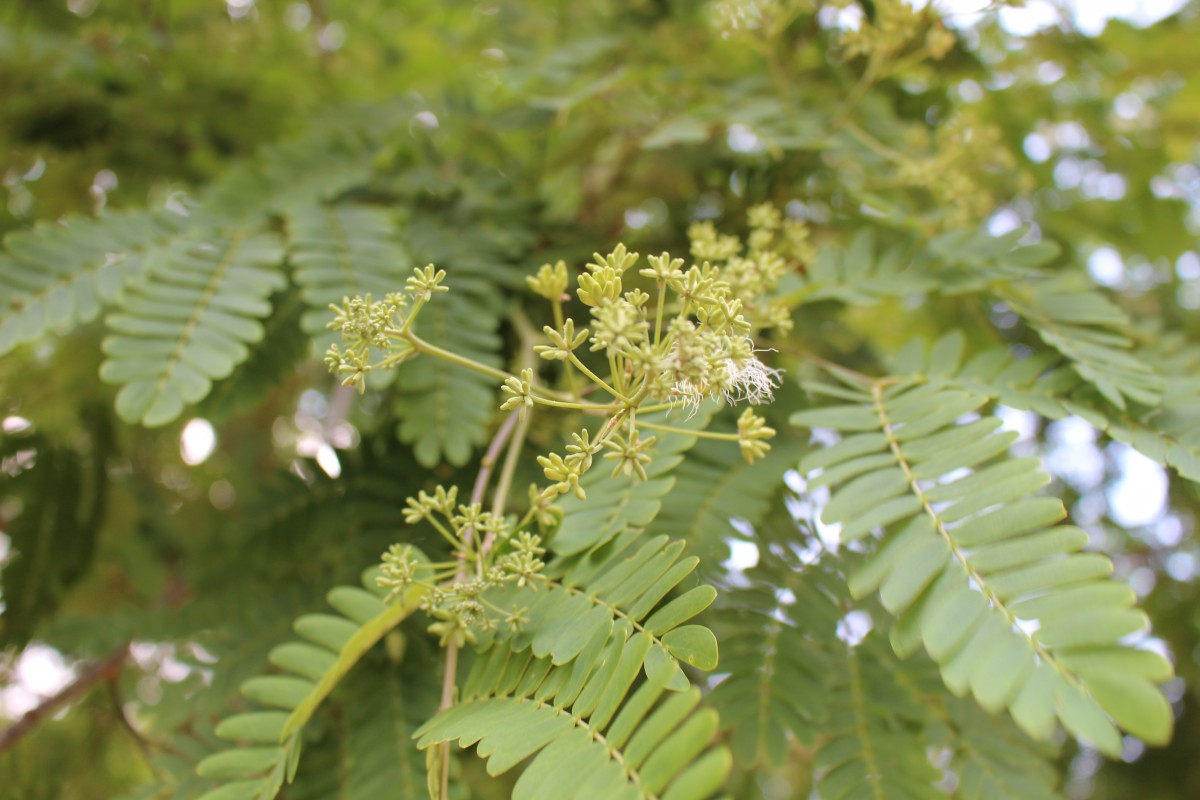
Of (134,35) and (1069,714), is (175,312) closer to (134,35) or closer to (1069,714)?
(134,35)

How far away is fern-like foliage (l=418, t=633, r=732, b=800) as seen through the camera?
2.04 feet

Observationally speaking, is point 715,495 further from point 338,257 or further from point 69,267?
point 69,267

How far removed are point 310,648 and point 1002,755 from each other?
3.30 ft

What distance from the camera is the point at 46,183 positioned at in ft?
6.52

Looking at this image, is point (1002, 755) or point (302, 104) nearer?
point (1002, 755)

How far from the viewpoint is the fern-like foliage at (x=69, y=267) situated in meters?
1.22

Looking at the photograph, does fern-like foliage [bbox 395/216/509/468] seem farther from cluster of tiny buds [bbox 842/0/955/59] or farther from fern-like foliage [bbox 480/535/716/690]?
cluster of tiny buds [bbox 842/0/955/59]

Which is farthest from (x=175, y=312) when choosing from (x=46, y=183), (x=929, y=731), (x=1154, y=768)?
(x=1154, y=768)

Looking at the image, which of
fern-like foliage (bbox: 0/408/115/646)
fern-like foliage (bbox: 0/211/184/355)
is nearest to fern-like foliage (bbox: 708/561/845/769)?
fern-like foliage (bbox: 0/211/184/355)

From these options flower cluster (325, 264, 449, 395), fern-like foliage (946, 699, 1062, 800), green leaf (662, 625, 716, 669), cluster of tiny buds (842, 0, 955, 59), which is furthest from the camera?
cluster of tiny buds (842, 0, 955, 59)

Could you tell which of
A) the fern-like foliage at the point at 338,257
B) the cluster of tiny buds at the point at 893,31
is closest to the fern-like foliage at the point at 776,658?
the fern-like foliage at the point at 338,257

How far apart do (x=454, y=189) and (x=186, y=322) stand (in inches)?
23.7

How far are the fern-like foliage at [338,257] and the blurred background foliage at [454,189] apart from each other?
0.11 meters

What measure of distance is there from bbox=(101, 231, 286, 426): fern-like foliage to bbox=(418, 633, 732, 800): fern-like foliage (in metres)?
0.55
